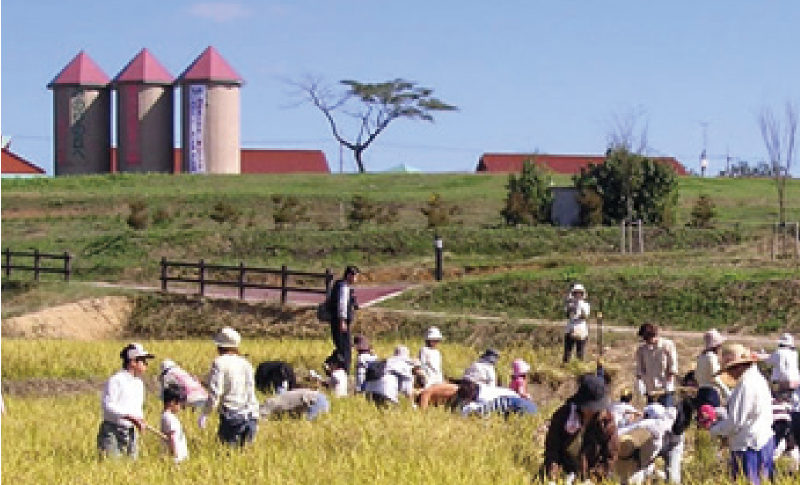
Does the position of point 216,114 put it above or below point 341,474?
above

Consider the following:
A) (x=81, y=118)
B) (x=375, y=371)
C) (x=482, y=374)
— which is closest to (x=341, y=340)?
(x=375, y=371)

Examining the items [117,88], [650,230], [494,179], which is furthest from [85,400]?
[117,88]

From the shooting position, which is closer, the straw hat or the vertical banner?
the straw hat

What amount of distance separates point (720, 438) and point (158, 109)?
67.2 metres

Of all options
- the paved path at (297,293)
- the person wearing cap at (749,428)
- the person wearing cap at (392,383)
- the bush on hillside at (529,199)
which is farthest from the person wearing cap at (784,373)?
the bush on hillside at (529,199)

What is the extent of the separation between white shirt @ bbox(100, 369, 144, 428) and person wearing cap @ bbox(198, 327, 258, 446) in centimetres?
66

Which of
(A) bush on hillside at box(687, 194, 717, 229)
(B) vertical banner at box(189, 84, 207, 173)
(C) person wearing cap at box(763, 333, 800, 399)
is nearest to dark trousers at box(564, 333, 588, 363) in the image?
(C) person wearing cap at box(763, 333, 800, 399)

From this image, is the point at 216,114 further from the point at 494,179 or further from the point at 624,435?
the point at 624,435

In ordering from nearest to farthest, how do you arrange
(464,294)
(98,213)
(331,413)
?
Result: 1. (331,413)
2. (464,294)
3. (98,213)

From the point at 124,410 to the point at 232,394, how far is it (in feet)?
2.95

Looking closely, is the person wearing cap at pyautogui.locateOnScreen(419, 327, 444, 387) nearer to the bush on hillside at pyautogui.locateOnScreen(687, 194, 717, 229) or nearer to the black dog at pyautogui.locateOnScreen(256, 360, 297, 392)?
the black dog at pyautogui.locateOnScreen(256, 360, 297, 392)

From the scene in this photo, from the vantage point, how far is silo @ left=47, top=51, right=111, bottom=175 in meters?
80.8

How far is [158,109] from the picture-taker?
78.2 meters

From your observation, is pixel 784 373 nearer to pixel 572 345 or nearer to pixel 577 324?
pixel 577 324
